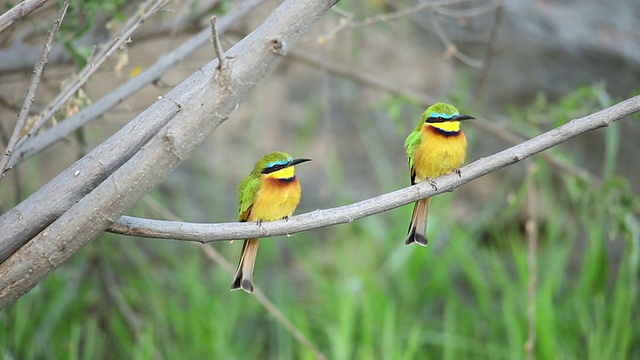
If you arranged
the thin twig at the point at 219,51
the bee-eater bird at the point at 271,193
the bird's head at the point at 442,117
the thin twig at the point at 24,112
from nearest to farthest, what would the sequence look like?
the thin twig at the point at 219,51, the thin twig at the point at 24,112, the bird's head at the point at 442,117, the bee-eater bird at the point at 271,193

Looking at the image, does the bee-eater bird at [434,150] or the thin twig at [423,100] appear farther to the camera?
the thin twig at [423,100]

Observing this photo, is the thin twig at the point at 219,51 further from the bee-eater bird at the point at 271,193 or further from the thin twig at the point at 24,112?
the bee-eater bird at the point at 271,193

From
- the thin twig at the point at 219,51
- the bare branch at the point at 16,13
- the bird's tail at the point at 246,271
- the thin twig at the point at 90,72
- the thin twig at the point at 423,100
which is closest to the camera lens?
the thin twig at the point at 219,51

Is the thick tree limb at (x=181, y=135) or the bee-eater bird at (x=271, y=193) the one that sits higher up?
the thick tree limb at (x=181, y=135)

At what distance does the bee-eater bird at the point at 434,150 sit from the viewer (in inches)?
98.1

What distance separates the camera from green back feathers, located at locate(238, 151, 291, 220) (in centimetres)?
277

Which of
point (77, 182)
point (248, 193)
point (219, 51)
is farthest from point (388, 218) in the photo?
point (219, 51)

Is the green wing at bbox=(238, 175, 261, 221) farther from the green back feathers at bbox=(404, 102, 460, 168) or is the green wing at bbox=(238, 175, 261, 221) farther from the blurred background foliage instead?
the blurred background foliage

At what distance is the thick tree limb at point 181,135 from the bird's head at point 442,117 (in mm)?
659

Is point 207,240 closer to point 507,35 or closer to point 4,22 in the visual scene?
point 4,22

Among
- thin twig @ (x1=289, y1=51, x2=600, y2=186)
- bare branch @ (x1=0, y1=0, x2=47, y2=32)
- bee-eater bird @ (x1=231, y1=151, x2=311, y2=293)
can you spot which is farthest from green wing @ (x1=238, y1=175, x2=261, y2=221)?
thin twig @ (x1=289, y1=51, x2=600, y2=186)

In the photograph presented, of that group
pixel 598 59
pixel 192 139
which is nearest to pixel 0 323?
pixel 192 139

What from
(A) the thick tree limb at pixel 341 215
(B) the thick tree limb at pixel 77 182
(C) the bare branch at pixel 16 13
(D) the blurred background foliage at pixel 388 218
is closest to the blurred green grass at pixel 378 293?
(D) the blurred background foliage at pixel 388 218

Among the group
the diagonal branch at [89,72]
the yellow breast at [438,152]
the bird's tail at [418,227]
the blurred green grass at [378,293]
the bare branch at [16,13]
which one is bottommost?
the blurred green grass at [378,293]
